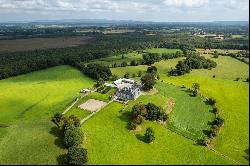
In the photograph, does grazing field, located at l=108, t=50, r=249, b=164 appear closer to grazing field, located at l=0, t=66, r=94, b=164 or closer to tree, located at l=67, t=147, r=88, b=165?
grazing field, located at l=0, t=66, r=94, b=164

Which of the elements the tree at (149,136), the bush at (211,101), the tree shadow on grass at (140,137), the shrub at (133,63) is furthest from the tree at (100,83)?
the tree at (149,136)

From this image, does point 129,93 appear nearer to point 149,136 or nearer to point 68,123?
point 149,136

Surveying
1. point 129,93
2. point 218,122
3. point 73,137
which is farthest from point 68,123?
point 218,122

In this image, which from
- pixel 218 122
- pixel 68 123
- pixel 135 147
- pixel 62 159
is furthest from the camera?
pixel 218 122

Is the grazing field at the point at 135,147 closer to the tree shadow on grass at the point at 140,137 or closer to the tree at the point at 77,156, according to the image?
the tree shadow on grass at the point at 140,137

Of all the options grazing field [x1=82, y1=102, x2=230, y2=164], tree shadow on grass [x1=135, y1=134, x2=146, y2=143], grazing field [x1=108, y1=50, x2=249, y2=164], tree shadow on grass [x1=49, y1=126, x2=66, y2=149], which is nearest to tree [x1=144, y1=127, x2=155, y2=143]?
tree shadow on grass [x1=135, y1=134, x2=146, y2=143]

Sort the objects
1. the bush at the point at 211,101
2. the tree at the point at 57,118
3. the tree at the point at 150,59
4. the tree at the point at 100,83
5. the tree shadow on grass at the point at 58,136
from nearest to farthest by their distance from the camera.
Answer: the tree shadow on grass at the point at 58,136, the tree at the point at 57,118, the bush at the point at 211,101, the tree at the point at 100,83, the tree at the point at 150,59

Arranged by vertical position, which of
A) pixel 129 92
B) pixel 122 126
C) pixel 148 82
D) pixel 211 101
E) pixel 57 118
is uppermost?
pixel 148 82
